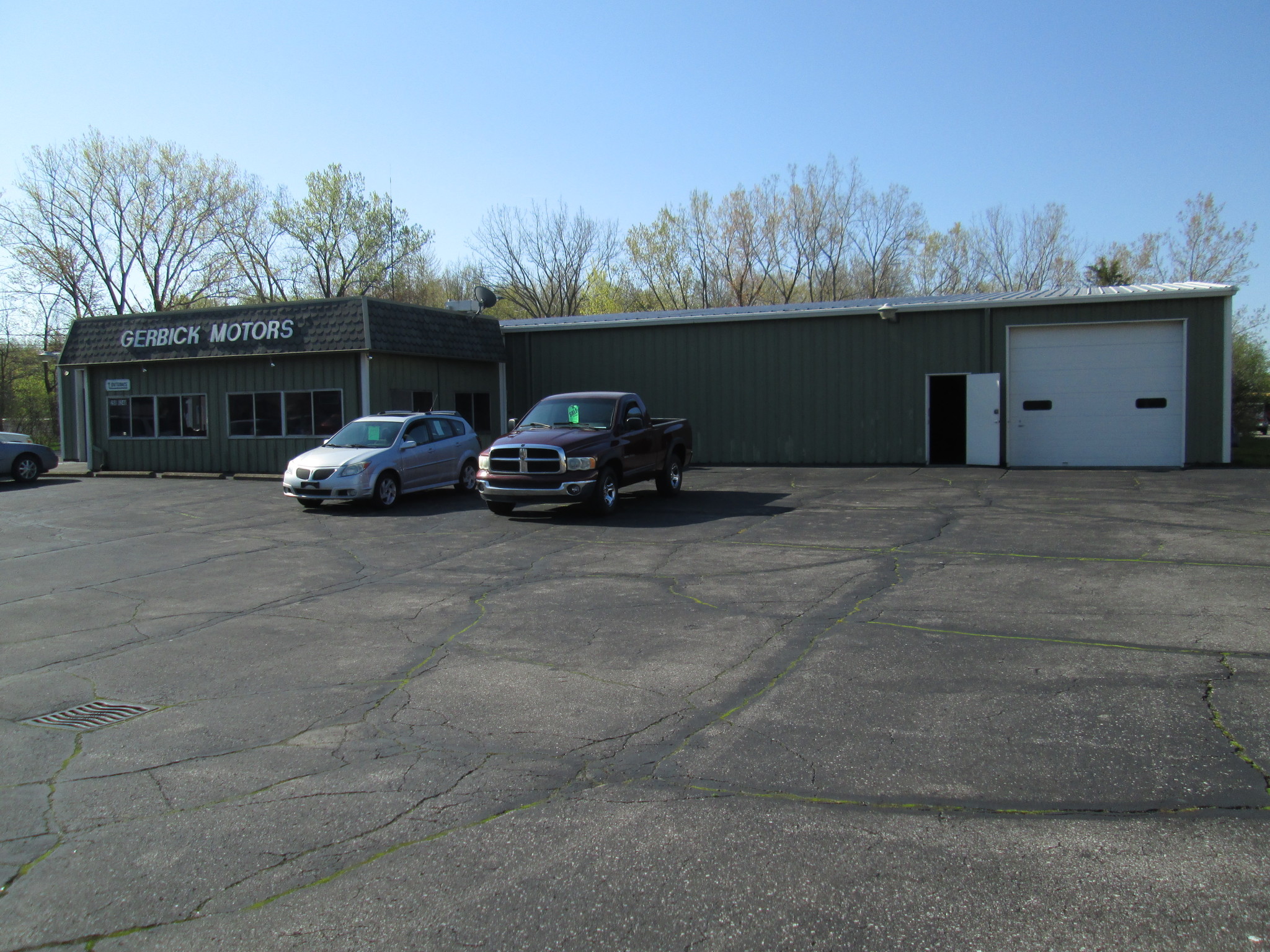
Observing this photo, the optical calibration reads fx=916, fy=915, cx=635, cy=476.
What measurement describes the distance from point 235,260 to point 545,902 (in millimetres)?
49600

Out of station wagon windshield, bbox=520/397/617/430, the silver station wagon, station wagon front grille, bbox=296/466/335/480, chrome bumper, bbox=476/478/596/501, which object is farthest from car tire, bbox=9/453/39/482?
chrome bumper, bbox=476/478/596/501

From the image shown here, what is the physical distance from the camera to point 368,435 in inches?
672

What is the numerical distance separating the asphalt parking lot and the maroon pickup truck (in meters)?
3.30

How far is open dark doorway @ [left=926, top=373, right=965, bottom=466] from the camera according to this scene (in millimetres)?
22750

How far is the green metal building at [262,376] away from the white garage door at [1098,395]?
1378 cm

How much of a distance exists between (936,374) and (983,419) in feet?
5.12

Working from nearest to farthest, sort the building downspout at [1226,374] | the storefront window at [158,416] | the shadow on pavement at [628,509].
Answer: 1. the shadow on pavement at [628,509]
2. the building downspout at [1226,374]
3. the storefront window at [158,416]

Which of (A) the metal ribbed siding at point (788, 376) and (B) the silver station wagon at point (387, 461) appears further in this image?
(A) the metal ribbed siding at point (788, 376)

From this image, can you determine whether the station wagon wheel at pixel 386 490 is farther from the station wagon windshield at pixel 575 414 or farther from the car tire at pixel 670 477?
the car tire at pixel 670 477

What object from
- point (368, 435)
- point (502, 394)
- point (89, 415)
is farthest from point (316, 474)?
point (89, 415)

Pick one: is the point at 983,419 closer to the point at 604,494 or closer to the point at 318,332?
the point at 604,494

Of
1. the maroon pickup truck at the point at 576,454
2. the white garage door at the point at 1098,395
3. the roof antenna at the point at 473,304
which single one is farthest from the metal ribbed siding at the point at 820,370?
the maroon pickup truck at the point at 576,454

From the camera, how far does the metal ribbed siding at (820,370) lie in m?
20.9

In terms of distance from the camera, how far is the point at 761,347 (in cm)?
2384
